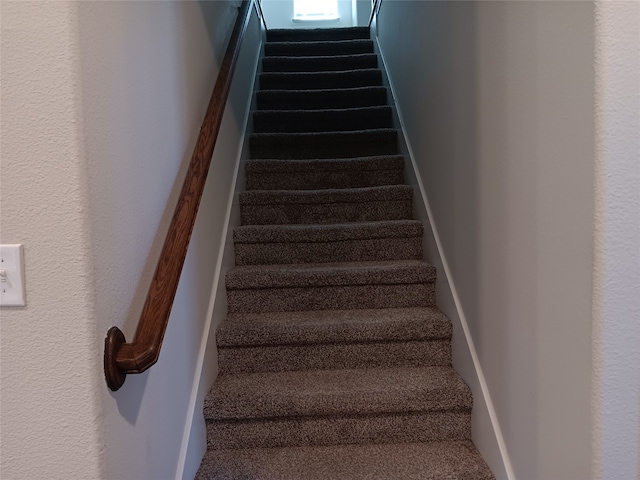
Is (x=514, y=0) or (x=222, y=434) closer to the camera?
(x=514, y=0)

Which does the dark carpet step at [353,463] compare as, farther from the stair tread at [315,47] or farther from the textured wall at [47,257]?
the stair tread at [315,47]

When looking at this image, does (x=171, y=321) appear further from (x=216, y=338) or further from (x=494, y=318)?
(x=494, y=318)

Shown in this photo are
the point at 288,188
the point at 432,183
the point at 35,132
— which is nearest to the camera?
the point at 35,132

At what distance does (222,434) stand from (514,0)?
61.3 inches

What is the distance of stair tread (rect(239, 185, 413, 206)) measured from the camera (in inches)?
99.8

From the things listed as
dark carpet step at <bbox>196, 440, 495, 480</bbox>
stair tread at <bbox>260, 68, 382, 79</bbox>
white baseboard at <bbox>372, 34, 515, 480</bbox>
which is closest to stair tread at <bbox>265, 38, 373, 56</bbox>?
stair tread at <bbox>260, 68, 382, 79</bbox>

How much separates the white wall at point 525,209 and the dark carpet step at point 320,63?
2011 mm

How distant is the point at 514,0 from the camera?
3.84 ft

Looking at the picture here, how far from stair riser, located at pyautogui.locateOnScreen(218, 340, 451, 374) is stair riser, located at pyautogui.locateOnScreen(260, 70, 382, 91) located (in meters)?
2.41

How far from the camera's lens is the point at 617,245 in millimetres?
858

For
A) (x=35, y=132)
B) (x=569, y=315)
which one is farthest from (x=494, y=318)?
(x=35, y=132)

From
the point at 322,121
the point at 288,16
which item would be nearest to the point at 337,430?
the point at 322,121

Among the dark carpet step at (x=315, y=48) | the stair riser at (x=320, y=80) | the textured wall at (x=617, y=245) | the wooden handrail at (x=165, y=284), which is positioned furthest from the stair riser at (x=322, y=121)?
the textured wall at (x=617, y=245)

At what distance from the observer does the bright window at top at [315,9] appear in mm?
5203
